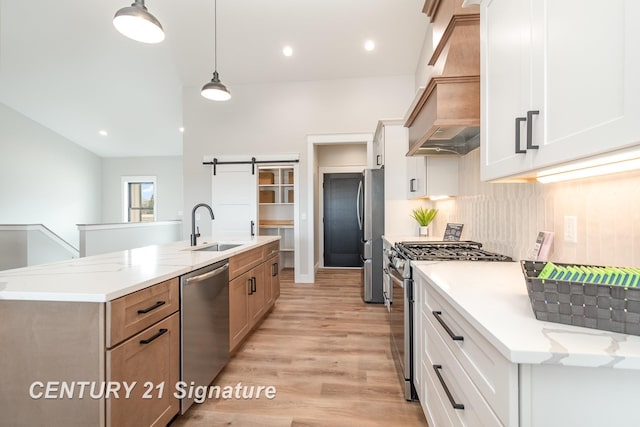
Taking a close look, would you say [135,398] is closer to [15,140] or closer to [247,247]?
[247,247]

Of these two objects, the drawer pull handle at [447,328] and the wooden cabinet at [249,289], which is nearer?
the drawer pull handle at [447,328]

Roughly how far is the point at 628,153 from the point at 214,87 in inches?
124

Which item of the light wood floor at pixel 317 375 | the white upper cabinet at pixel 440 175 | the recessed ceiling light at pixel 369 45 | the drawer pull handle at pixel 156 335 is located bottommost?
the light wood floor at pixel 317 375

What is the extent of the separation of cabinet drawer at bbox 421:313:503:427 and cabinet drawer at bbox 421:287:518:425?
3cm

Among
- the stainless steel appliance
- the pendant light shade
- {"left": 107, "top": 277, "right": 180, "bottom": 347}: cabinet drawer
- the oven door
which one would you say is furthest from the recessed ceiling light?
{"left": 107, "top": 277, "right": 180, "bottom": 347}: cabinet drawer

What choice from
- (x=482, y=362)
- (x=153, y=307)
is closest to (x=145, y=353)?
(x=153, y=307)

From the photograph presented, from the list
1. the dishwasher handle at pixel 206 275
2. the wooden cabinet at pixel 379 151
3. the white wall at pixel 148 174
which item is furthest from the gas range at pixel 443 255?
the white wall at pixel 148 174

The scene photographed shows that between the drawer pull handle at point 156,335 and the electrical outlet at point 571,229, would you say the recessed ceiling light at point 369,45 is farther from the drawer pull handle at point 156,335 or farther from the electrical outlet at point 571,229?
the drawer pull handle at point 156,335

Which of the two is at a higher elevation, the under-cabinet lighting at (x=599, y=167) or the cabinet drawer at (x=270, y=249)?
the under-cabinet lighting at (x=599, y=167)

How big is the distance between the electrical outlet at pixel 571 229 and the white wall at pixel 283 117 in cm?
379

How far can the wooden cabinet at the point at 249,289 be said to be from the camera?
2.29 metres

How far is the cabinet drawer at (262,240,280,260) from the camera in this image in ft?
10.2

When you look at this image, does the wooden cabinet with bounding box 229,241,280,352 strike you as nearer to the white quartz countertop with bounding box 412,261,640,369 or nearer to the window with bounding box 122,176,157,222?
the white quartz countertop with bounding box 412,261,640,369

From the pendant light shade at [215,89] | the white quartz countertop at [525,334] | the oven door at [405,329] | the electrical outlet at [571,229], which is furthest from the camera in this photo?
the pendant light shade at [215,89]
